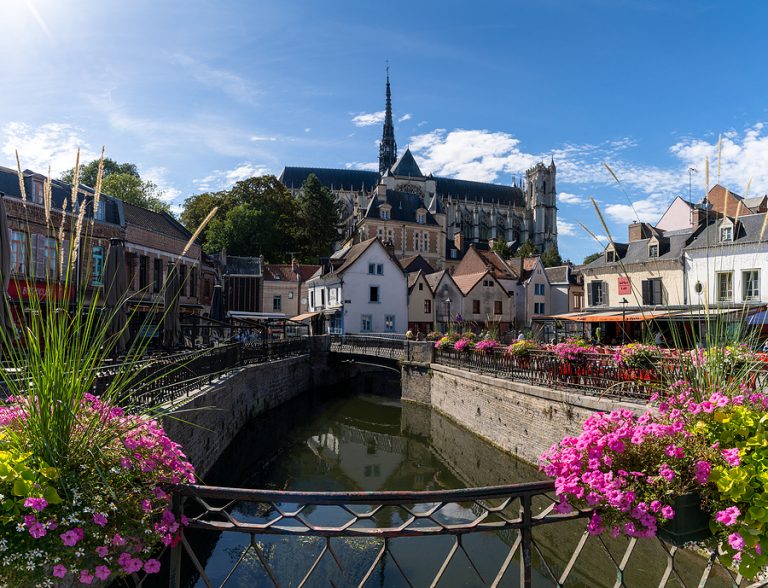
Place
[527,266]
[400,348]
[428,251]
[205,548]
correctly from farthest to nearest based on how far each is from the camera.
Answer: [428,251] → [527,266] → [400,348] → [205,548]

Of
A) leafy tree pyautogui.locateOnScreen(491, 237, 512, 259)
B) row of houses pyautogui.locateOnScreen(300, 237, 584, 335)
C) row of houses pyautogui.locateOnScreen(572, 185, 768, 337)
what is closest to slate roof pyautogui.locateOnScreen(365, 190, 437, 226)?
leafy tree pyautogui.locateOnScreen(491, 237, 512, 259)

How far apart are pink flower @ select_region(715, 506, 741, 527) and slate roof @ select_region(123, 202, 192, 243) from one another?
101ft

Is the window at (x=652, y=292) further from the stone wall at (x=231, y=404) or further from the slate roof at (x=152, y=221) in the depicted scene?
the slate roof at (x=152, y=221)

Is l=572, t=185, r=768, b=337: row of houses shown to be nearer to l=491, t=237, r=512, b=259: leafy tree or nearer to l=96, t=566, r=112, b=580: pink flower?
l=96, t=566, r=112, b=580: pink flower

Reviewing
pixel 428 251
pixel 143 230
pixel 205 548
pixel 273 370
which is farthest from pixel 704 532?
pixel 428 251

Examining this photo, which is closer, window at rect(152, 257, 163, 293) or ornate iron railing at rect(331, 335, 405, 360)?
ornate iron railing at rect(331, 335, 405, 360)

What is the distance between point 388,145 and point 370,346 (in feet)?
305

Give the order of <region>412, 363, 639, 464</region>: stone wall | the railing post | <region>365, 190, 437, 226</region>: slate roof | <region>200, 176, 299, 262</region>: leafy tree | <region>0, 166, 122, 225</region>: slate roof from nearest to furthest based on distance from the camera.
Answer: the railing post < <region>412, 363, 639, 464</region>: stone wall < <region>0, 166, 122, 225</region>: slate roof < <region>200, 176, 299, 262</region>: leafy tree < <region>365, 190, 437, 226</region>: slate roof

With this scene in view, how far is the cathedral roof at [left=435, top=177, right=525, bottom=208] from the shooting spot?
4676 inches

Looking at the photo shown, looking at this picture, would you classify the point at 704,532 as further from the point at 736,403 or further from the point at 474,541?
the point at 474,541

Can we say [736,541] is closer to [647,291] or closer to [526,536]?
[526,536]

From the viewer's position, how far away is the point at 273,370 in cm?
2566

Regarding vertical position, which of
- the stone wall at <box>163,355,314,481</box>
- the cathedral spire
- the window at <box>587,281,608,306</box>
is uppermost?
the cathedral spire

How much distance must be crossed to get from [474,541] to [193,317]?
14.4m
